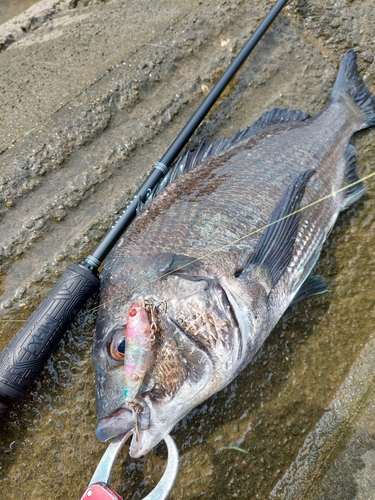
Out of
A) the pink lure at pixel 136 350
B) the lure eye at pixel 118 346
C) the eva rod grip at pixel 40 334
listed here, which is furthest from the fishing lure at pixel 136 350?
the eva rod grip at pixel 40 334

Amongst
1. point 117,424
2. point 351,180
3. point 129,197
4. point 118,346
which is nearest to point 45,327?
point 118,346

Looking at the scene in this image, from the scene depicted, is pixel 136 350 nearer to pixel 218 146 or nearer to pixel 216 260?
pixel 216 260

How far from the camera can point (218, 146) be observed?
8.80 ft

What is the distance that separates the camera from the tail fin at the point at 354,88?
304 centimetres

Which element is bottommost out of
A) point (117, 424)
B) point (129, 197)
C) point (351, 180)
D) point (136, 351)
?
point (351, 180)

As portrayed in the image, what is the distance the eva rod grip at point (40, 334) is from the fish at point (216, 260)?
0.14 m

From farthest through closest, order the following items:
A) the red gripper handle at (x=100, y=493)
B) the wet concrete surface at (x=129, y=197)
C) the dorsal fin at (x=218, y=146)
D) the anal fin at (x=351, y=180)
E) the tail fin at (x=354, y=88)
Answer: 1. the tail fin at (x=354, y=88)
2. the anal fin at (x=351, y=180)
3. the dorsal fin at (x=218, y=146)
4. the wet concrete surface at (x=129, y=197)
5. the red gripper handle at (x=100, y=493)

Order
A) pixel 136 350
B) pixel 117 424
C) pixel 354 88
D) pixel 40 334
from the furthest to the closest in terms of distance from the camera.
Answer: pixel 354 88
pixel 40 334
pixel 117 424
pixel 136 350

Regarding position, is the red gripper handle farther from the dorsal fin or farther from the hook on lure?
the dorsal fin

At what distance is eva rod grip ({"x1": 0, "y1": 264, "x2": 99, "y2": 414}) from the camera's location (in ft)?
6.51

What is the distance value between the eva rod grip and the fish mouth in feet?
1.66

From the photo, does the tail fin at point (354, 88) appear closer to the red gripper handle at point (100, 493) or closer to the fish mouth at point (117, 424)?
the fish mouth at point (117, 424)

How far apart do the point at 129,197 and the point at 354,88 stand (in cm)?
195

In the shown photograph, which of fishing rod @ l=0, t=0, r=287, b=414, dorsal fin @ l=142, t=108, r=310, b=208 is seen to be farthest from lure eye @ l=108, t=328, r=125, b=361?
dorsal fin @ l=142, t=108, r=310, b=208
